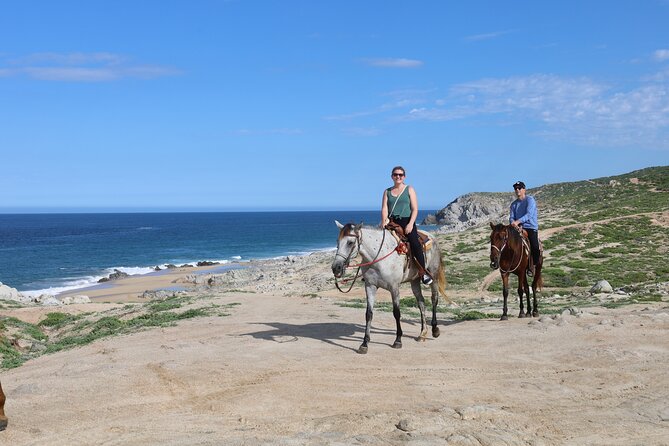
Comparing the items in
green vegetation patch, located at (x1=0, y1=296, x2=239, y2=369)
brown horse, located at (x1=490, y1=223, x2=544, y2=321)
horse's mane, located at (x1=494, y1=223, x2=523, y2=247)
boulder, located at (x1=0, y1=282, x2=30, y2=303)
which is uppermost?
horse's mane, located at (x1=494, y1=223, x2=523, y2=247)

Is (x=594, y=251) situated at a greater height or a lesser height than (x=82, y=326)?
greater

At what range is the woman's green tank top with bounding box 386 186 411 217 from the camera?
12172 millimetres

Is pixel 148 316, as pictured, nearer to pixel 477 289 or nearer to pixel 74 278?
pixel 477 289

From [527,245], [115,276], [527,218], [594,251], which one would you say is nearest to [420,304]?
[527,245]

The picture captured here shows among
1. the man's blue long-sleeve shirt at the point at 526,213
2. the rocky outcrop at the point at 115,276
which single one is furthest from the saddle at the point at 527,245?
the rocky outcrop at the point at 115,276

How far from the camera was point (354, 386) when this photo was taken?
9508mm

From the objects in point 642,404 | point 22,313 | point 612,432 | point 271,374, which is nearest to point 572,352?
point 642,404

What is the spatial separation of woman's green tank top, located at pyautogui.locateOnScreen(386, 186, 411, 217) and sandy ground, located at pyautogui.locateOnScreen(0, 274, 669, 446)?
9.52 feet

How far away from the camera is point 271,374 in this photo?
10.1m

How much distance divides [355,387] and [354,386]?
0.06m

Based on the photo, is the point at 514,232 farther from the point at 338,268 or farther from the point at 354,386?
the point at 354,386

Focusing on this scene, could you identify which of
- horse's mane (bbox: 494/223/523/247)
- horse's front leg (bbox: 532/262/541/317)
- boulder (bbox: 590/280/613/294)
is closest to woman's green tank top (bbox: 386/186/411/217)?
horse's mane (bbox: 494/223/523/247)

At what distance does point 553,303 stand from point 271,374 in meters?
13.7

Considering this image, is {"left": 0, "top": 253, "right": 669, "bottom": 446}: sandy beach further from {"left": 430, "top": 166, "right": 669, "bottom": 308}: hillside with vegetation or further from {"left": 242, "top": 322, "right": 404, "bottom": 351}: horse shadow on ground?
{"left": 430, "top": 166, "right": 669, "bottom": 308}: hillside with vegetation
